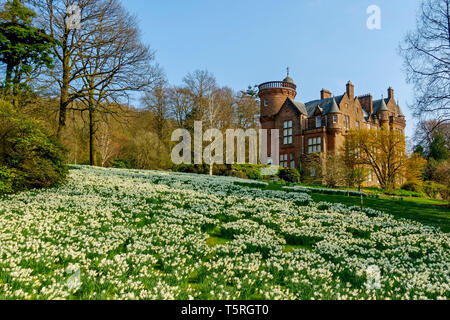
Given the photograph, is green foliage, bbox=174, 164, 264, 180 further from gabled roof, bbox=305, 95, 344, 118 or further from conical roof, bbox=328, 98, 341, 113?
gabled roof, bbox=305, 95, 344, 118

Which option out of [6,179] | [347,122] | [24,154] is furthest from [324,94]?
[6,179]

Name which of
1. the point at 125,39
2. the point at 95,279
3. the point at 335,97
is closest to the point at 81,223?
the point at 95,279

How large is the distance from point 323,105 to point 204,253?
46.5 meters

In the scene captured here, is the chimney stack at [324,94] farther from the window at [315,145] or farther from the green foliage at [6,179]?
the green foliage at [6,179]

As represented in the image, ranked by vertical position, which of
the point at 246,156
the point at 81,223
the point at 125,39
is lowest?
the point at 81,223

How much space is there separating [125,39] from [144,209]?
19019mm

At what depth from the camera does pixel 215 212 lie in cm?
929

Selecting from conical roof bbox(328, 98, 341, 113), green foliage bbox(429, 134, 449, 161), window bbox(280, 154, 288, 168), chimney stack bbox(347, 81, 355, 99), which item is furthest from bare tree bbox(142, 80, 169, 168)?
green foliage bbox(429, 134, 449, 161)

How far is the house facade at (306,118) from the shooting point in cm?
4412

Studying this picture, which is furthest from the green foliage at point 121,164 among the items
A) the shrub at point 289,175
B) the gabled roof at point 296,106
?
the gabled roof at point 296,106

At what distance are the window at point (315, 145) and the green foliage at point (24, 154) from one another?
126ft
